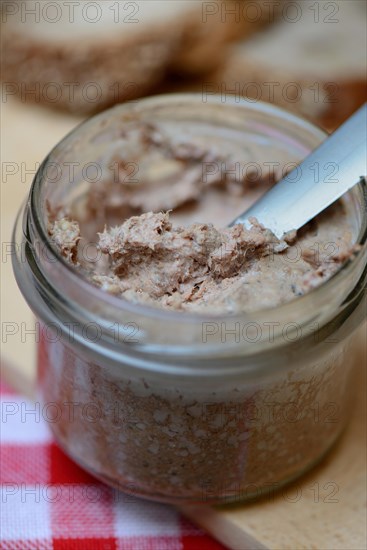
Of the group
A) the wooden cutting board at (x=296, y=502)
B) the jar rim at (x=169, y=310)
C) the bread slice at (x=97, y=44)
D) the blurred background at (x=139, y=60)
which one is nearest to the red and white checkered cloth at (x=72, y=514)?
the wooden cutting board at (x=296, y=502)

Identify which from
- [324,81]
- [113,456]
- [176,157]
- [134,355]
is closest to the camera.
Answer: [134,355]

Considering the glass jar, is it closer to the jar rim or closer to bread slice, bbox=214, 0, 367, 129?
the jar rim

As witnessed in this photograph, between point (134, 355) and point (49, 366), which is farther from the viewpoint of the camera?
point (49, 366)

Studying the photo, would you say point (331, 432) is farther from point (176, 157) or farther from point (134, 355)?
point (176, 157)

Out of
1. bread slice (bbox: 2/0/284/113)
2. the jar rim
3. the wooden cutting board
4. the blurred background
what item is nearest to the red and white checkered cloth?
the wooden cutting board

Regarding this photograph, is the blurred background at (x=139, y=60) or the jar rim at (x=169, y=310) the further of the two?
the blurred background at (x=139, y=60)

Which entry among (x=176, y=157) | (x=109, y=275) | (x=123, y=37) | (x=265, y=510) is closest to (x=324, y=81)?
(x=123, y=37)

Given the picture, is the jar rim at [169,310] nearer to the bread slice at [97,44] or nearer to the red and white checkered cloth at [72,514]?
the red and white checkered cloth at [72,514]
